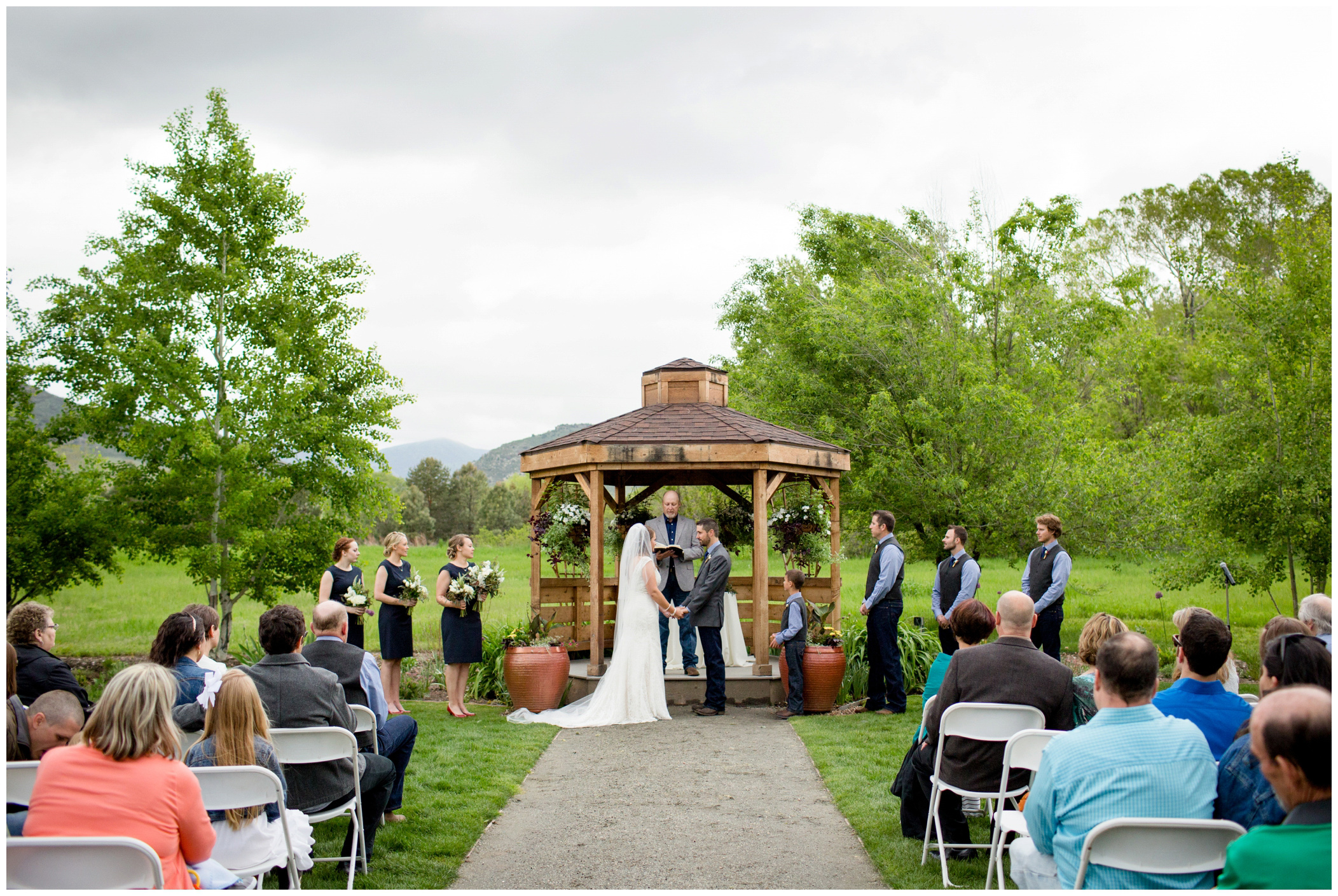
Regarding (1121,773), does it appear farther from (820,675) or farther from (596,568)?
(596,568)

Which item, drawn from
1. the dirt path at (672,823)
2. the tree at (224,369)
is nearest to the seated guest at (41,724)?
the dirt path at (672,823)

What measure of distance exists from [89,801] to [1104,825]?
10.4 ft

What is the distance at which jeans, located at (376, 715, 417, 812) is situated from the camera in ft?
17.4

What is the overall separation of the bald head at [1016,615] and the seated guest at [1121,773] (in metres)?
1.27

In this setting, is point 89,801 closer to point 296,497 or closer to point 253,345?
point 253,345

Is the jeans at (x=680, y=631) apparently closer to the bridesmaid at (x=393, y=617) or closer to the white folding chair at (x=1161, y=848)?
the bridesmaid at (x=393, y=617)

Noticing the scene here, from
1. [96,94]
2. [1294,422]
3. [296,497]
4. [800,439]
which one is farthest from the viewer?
[296,497]

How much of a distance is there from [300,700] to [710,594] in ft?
16.9

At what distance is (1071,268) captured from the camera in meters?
15.4

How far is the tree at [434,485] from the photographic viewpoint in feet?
195

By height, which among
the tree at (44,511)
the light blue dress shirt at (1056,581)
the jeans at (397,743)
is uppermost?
the tree at (44,511)

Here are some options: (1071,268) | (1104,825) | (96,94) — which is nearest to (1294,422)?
(1071,268)

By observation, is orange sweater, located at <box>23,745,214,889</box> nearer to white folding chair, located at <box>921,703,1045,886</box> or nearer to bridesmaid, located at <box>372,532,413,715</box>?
white folding chair, located at <box>921,703,1045,886</box>

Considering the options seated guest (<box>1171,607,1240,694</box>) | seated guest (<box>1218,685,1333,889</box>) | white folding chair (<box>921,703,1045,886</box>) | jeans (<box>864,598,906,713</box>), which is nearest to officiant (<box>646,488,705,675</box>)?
jeans (<box>864,598,906,713</box>)
